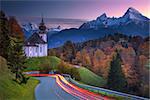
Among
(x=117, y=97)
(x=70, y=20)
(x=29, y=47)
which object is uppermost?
(x=70, y=20)

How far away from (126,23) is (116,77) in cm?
36

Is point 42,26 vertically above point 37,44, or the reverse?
point 42,26

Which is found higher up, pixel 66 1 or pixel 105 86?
pixel 66 1

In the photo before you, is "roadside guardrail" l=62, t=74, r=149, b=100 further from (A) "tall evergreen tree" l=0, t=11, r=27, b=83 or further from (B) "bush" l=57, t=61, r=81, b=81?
(A) "tall evergreen tree" l=0, t=11, r=27, b=83

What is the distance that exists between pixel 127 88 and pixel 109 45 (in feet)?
1.01

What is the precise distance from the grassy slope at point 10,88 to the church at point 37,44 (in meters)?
0.18

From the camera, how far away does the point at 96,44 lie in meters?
2.54

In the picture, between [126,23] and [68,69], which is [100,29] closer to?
[126,23]

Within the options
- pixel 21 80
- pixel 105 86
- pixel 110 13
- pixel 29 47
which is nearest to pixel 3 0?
pixel 29 47

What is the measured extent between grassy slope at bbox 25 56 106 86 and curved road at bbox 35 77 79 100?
0.10 meters

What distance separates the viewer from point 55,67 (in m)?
2.55

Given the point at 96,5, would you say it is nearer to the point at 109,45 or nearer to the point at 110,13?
the point at 110,13

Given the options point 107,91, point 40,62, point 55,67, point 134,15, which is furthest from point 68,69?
point 134,15

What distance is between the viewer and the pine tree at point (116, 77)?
8.04 feet
